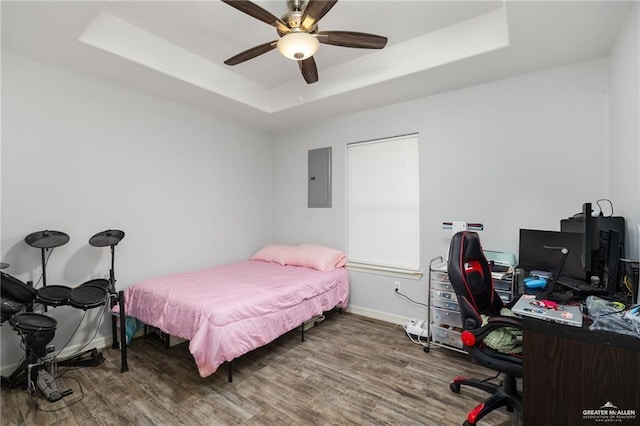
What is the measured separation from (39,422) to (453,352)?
3.15m

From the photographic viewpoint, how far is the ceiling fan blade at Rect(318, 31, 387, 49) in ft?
6.59

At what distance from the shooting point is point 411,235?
3.39 metres

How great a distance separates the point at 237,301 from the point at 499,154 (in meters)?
2.78

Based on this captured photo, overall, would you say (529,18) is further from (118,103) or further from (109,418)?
(109,418)

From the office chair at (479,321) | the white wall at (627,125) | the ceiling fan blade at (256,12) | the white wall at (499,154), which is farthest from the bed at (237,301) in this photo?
the white wall at (627,125)

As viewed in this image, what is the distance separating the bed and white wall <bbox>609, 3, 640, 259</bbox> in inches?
96.3

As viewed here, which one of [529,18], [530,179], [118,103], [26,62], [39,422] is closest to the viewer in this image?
[39,422]

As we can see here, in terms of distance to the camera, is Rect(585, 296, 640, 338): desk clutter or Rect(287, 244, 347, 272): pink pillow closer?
Rect(585, 296, 640, 338): desk clutter

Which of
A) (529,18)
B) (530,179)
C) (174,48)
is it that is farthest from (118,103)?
(530,179)

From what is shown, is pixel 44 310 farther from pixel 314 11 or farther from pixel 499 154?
pixel 499 154

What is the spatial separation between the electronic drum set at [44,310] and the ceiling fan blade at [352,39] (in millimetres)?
2473

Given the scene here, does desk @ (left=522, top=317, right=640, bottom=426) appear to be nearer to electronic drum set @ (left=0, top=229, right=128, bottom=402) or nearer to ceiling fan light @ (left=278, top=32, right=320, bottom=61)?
ceiling fan light @ (left=278, top=32, right=320, bottom=61)

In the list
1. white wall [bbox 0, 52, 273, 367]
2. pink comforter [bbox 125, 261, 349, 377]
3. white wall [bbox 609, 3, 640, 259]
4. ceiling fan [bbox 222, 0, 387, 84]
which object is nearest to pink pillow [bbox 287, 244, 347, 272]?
pink comforter [bbox 125, 261, 349, 377]

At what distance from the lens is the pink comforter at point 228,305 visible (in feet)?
6.86
